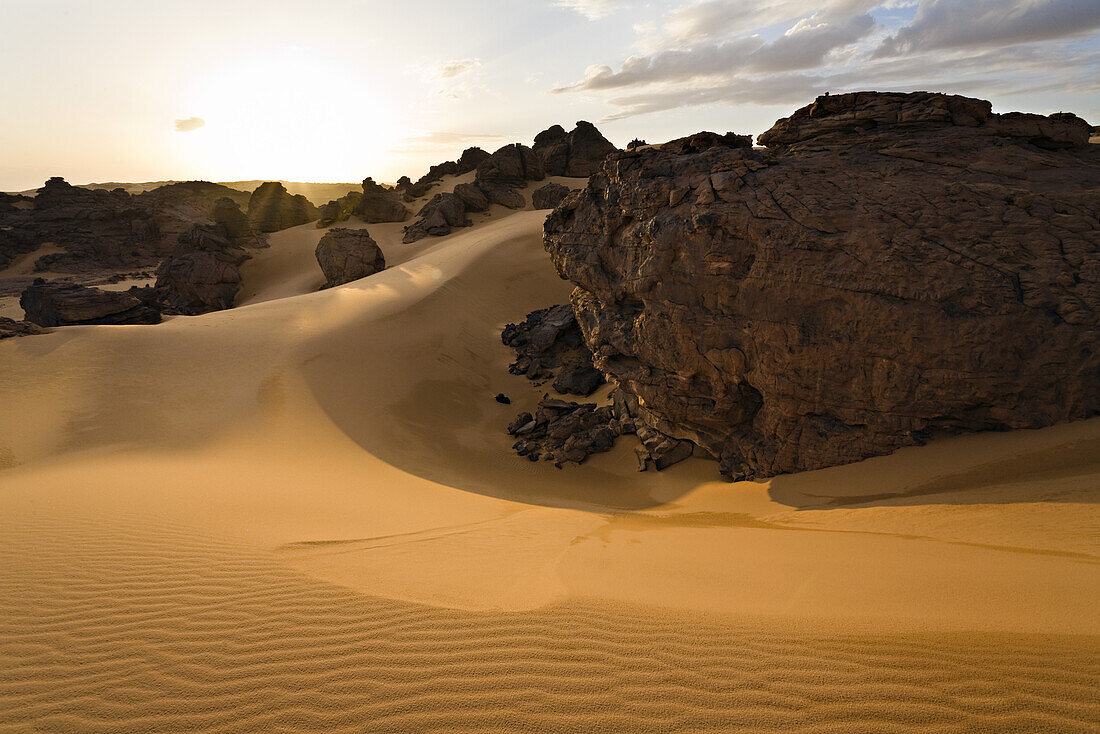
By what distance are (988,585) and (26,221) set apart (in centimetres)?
5185

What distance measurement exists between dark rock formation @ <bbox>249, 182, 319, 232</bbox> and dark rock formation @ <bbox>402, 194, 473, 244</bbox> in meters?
12.2

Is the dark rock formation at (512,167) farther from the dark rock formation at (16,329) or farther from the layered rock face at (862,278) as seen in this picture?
the layered rock face at (862,278)

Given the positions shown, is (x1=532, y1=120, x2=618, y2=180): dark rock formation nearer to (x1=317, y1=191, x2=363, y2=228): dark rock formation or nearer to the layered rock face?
(x1=317, y1=191, x2=363, y2=228): dark rock formation

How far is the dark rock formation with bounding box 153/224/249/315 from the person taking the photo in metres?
28.0

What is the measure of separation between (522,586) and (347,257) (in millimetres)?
26927

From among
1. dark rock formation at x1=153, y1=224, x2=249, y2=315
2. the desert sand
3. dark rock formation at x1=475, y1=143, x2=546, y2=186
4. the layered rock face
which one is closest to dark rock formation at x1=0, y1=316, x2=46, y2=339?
the desert sand

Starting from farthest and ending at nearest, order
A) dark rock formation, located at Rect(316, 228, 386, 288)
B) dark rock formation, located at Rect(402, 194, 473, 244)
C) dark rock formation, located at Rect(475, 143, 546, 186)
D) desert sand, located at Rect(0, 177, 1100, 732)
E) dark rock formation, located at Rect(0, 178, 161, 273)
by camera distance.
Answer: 1. dark rock formation, located at Rect(475, 143, 546, 186)
2. dark rock formation, located at Rect(402, 194, 473, 244)
3. dark rock formation, located at Rect(0, 178, 161, 273)
4. dark rock formation, located at Rect(316, 228, 386, 288)
5. desert sand, located at Rect(0, 177, 1100, 732)

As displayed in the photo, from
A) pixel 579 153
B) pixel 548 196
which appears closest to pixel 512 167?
pixel 579 153

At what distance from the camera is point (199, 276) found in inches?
1139

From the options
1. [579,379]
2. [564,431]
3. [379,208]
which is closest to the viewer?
[564,431]

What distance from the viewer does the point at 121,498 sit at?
8.08 metres

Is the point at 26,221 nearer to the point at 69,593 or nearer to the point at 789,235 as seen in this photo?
the point at 69,593

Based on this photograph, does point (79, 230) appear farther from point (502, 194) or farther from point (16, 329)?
point (502, 194)

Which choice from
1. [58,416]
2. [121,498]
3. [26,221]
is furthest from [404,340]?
[26,221]
